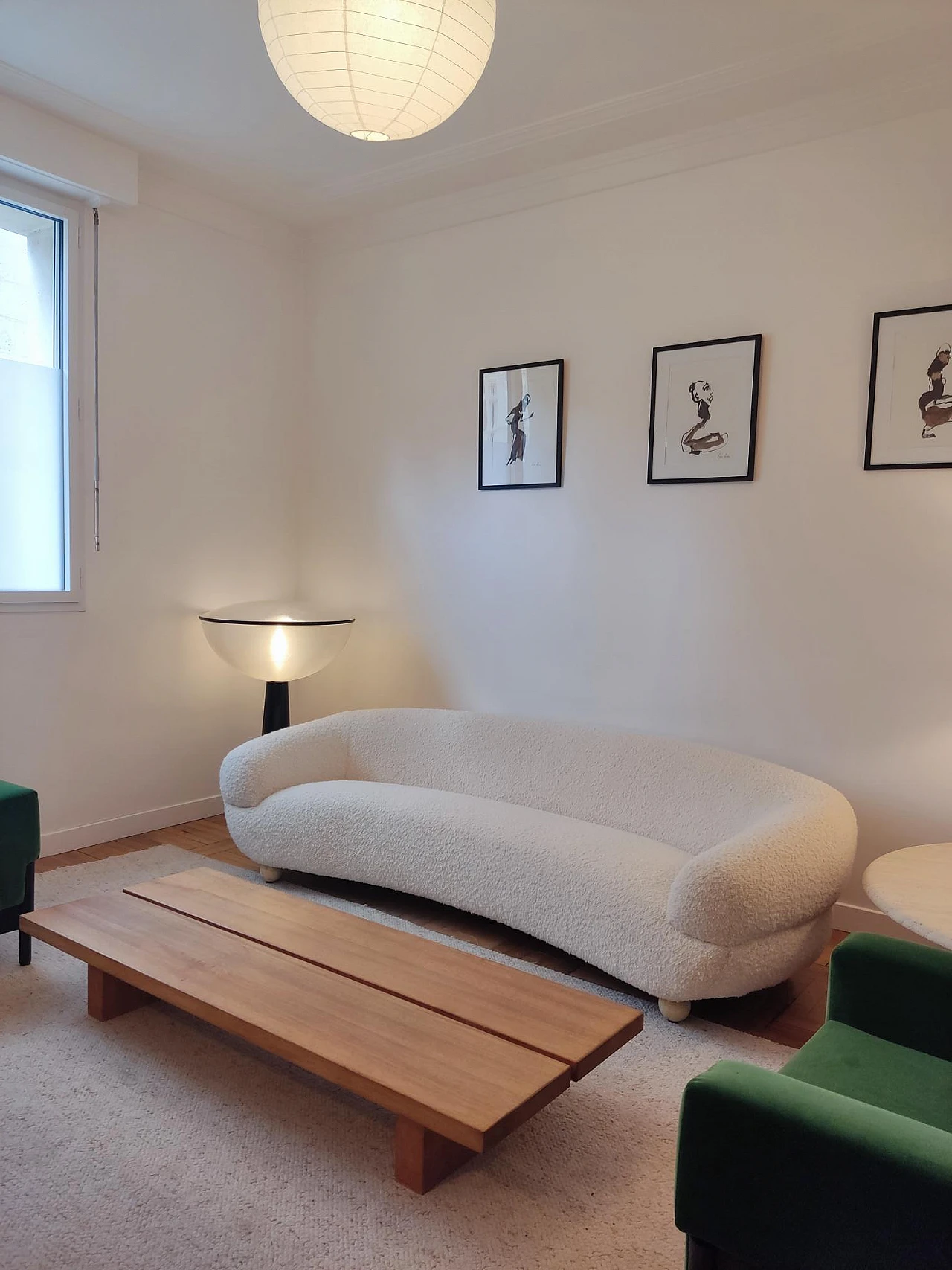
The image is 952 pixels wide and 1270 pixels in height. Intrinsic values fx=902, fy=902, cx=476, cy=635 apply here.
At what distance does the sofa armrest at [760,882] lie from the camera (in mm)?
2186

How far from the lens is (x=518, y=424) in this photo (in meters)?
3.67

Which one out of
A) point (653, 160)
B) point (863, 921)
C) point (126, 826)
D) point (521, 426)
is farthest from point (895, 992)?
point (126, 826)

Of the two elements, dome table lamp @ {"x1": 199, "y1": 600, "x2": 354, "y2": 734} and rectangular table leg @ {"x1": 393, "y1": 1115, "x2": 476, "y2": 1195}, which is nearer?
rectangular table leg @ {"x1": 393, "y1": 1115, "x2": 476, "y2": 1195}

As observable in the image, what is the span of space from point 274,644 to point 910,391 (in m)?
2.46

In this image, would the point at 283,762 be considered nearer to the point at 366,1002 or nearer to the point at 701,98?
the point at 366,1002

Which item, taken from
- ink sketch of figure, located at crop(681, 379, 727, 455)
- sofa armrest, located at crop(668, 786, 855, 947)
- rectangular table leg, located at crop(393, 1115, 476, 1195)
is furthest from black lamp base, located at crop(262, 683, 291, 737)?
rectangular table leg, located at crop(393, 1115, 476, 1195)

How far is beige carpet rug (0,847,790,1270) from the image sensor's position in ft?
4.89

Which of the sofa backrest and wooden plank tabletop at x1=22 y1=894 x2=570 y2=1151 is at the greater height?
the sofa backrest

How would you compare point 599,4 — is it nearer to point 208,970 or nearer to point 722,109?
point 722,109

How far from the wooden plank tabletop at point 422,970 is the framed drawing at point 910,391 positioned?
6.36 feet

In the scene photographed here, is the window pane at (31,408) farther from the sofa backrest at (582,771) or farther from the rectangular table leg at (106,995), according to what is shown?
the rectangular table leg at (106,995)

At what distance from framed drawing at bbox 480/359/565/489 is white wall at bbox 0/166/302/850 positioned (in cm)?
115

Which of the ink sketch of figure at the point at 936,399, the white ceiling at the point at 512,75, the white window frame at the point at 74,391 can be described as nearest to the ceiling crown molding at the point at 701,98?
the white ceiling at the point at 512,75

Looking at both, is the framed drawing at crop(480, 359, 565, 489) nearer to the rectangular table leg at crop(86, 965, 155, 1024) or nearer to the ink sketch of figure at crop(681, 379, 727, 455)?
the ink sketch of figure at crop(681, 379, 727, 455)
